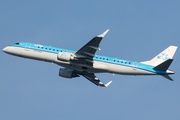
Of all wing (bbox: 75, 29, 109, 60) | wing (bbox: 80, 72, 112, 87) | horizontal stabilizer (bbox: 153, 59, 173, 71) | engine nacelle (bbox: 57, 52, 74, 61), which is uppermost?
wing (bbox: 75, 29, 109, 60)

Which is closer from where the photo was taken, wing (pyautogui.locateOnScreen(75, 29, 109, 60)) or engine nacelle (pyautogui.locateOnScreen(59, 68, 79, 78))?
wing (pyautogui.locateOnScreen(75, 29, 109, 60))

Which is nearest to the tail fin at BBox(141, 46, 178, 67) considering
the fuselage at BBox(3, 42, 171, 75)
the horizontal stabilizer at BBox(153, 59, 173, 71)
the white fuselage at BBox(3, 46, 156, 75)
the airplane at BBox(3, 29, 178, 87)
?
the airplane at BBox(3, 29, 178, 87)

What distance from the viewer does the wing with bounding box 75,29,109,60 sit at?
53.4 m

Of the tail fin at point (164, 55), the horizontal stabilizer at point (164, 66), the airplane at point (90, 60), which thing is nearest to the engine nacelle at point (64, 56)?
the airplane at point (90, 60)

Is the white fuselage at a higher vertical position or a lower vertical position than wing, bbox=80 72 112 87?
higher

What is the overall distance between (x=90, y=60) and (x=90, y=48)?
3238 millimetres

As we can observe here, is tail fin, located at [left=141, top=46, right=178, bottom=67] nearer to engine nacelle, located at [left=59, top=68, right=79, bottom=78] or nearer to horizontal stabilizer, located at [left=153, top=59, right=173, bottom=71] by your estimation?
horizontal stabilizer, located at [left=153, top=59, right=173, bottom=71]

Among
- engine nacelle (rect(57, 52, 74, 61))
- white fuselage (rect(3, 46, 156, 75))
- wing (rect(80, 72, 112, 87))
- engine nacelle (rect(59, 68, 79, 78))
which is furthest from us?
wing (rect(80, 72, 112, 87))

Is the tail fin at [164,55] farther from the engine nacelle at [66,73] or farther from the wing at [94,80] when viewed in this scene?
the engine nacelle at [66,73]

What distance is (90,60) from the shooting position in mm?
58094

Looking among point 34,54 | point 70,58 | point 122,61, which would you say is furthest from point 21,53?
point 122,61

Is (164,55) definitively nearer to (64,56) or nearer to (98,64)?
(98,64)

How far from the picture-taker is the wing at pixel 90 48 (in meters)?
53.4

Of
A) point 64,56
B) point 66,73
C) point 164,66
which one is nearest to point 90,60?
point 64,56
